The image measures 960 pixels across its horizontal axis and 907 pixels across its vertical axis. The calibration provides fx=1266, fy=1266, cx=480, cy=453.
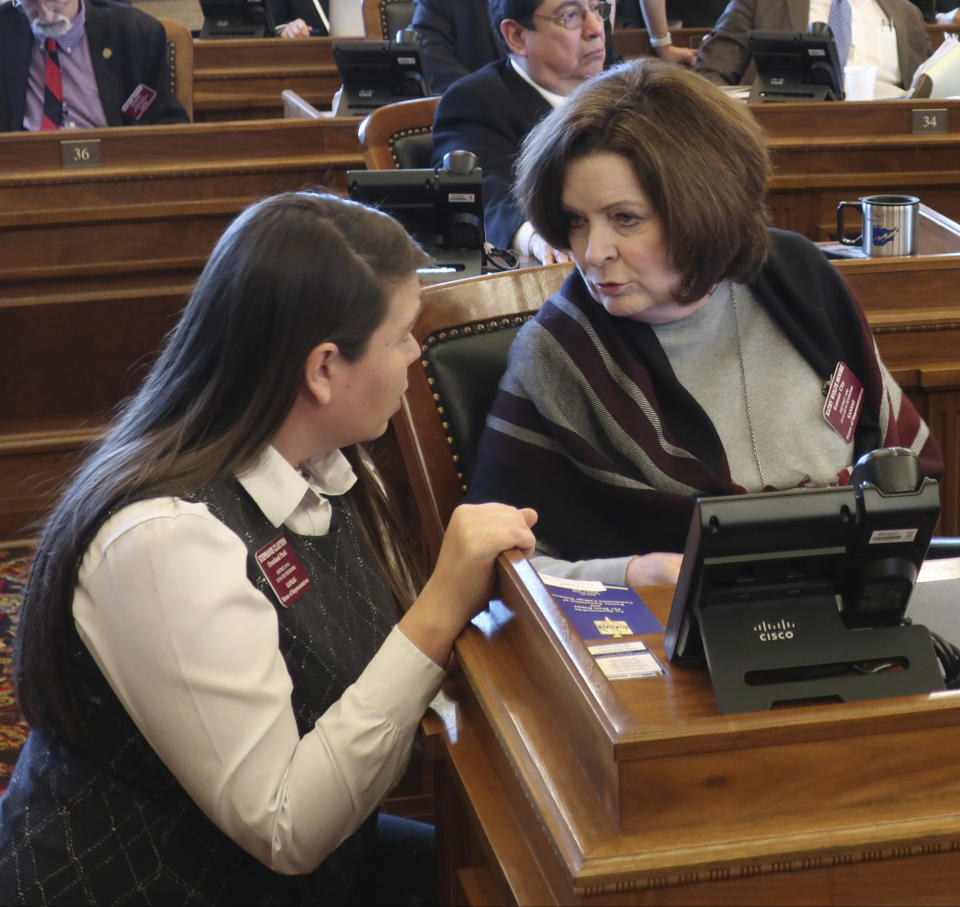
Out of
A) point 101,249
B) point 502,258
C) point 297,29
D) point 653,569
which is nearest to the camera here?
point 653,569

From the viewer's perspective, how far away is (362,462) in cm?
136

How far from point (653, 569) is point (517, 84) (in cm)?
196

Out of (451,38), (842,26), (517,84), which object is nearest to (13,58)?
(451,38)

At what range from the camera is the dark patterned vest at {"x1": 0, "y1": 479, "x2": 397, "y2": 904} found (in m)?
1.07

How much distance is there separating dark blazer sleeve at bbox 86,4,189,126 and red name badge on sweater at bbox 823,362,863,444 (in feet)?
10.7

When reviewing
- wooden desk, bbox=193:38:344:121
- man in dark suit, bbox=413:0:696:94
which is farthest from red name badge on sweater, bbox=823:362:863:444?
wooden desk, bbox=193:38:344:121

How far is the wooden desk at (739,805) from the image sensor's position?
72 centimetres

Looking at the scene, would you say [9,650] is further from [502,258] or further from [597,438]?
[597,438]

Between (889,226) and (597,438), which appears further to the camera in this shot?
(889,226)

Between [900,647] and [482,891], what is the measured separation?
1.18 feet

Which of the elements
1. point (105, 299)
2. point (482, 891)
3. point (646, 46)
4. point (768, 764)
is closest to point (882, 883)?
point (768, 764)

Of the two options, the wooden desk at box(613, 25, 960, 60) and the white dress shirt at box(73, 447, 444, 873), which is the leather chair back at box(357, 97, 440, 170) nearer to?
the white dress shirt at box(73, 447, 444, 873)

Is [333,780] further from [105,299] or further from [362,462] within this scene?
[105,299]

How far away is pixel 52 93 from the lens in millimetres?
4180
